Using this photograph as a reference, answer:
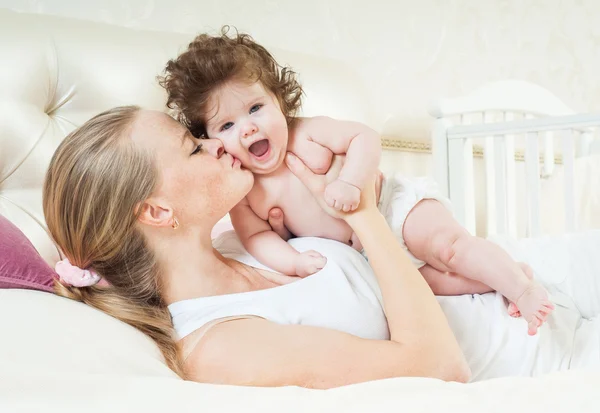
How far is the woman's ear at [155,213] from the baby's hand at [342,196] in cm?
25

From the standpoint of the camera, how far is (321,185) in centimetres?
104

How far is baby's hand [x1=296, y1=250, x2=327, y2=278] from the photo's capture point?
0.99 m

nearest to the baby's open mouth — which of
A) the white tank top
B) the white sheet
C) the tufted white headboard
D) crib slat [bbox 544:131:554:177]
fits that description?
the white tank top

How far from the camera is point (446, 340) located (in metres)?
0.88

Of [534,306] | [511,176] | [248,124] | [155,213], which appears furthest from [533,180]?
[155,213]

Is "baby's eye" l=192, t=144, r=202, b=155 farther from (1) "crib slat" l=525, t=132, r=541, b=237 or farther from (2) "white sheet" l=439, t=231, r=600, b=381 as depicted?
(1) "crib slat" l=525, t=132, r=541, b=237

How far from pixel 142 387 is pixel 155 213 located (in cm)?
40

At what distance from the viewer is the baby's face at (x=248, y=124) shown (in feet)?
3.27

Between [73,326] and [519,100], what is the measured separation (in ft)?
6.51

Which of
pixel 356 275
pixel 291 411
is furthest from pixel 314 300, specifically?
pixel 291 411

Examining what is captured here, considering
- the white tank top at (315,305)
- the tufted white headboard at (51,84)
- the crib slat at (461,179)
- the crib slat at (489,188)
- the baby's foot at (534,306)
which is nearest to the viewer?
the white tank top at (315,305)

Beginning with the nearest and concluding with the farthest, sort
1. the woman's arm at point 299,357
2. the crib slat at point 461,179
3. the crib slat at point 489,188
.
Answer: the woman's arm at point 299,357
the crib slat at point 461,179
the crib slat at point 489,188

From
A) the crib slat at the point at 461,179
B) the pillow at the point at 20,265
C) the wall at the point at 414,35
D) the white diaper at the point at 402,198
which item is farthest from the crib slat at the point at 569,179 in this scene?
the pillow at the point at 20,265

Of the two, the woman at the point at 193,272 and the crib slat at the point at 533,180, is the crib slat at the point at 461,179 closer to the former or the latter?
the crib slat at the point at 533,180
